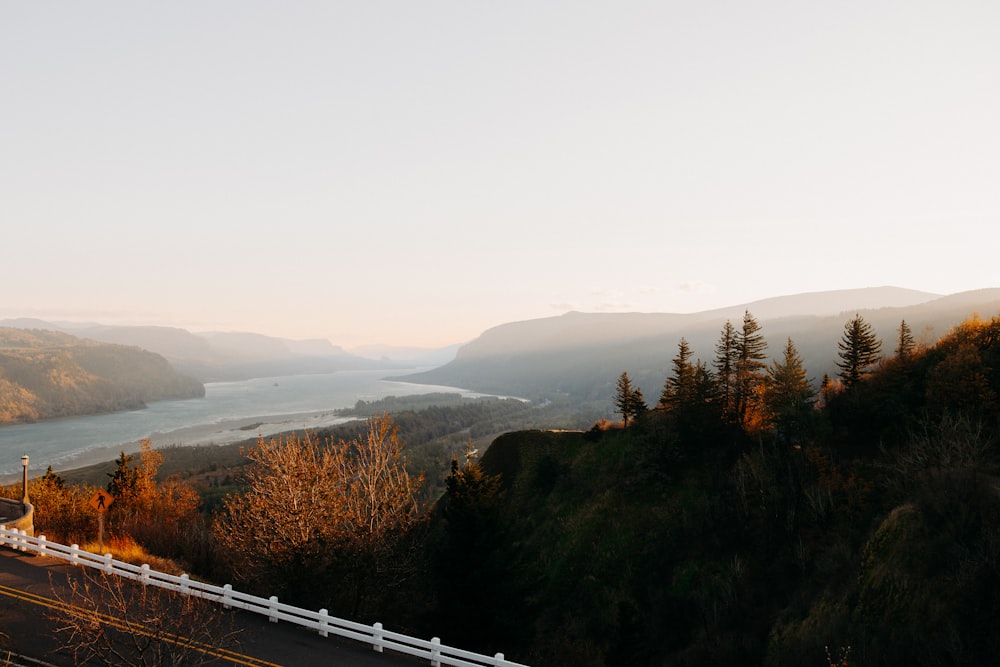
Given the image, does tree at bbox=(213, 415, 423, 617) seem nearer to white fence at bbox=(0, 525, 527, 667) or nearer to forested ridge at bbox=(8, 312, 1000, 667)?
forested ridge at bbox=(8, 312, 1000, 667)

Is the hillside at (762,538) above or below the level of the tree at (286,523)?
below

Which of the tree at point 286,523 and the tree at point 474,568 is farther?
the tree at point 474,568

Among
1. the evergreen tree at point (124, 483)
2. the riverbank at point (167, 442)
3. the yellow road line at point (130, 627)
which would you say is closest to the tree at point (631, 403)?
the yellow road line at point (130, 627)

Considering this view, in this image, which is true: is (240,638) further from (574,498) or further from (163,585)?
(574,498)

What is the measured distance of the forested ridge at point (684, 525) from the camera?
2117 centimetres

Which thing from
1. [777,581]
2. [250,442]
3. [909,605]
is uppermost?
[909,605]

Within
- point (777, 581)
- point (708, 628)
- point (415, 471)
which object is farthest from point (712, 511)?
point (415, 471)

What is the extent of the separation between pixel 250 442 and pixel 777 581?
158382 mm

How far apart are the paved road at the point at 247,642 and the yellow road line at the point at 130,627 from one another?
0.9 inches

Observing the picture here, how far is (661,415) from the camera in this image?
177 ft

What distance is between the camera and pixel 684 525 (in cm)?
4319

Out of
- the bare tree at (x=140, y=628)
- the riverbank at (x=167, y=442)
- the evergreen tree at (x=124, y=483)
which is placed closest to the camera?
the bare tree at (x=140, y=628)

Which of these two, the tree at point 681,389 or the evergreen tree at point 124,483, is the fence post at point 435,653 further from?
the evergreen tree at point 124,483

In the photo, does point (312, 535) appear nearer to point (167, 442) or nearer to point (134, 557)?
point (134, 557)
